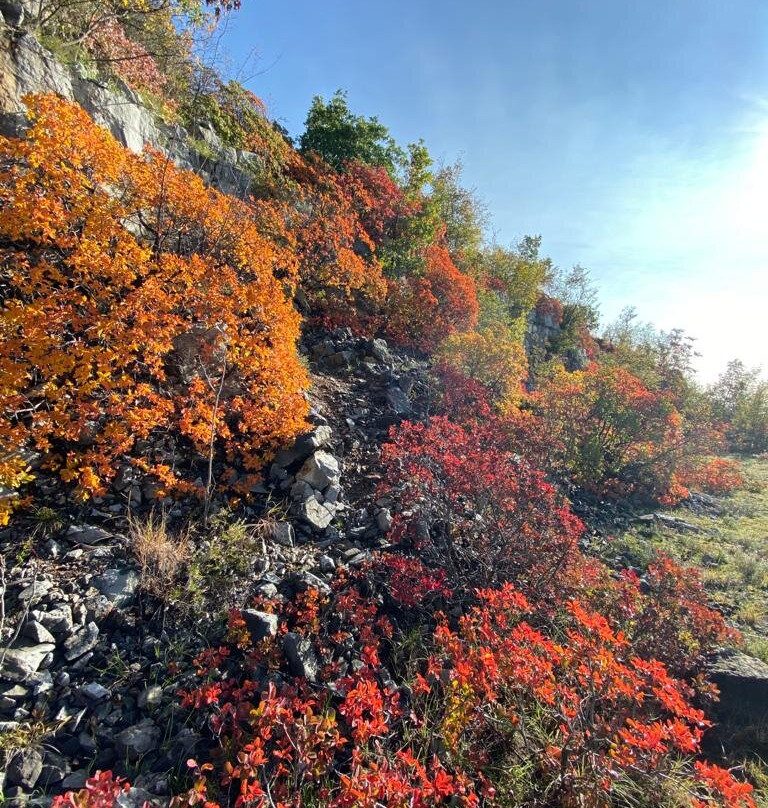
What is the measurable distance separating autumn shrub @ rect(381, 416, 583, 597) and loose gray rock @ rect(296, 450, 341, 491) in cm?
84

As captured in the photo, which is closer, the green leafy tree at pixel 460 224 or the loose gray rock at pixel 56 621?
the loose gray rock at pixel 56 621

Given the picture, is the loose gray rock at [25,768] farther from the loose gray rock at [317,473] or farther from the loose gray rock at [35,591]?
the loose gray rock at [317,473]

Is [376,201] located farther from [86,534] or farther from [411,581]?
[86,534]

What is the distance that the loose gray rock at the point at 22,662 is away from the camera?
3.07 metres

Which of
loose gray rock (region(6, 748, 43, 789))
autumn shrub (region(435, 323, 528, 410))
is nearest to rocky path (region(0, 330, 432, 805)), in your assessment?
→ loose gray rock (region(6, 748, 43, 789))

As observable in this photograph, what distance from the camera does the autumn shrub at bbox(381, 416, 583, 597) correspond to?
5.14 metres

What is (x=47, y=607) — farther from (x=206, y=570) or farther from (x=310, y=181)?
(x=310, y=181)

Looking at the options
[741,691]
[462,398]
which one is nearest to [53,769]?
[741,691]

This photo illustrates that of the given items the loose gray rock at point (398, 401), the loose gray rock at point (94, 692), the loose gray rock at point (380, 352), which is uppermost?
the loose gray rock at point (380, 352)

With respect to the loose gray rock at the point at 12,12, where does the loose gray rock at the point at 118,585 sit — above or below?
below

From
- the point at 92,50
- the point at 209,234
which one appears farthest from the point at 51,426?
the point at 92,50

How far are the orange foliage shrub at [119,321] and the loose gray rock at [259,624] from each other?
1779 millimetres

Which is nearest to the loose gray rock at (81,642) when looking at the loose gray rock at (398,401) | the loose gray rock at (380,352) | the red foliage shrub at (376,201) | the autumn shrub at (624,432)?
the loose gray rock at (398,401)

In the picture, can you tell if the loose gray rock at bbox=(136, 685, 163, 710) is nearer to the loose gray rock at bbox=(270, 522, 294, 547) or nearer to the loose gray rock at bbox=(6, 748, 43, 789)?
the loose gray rock at bbox=(6, 748, 43, 789)
